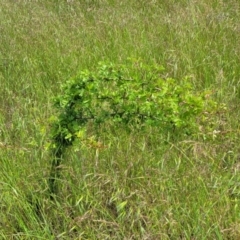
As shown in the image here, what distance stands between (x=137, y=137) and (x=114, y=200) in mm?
499

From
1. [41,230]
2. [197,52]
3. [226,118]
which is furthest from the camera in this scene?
[197,52]

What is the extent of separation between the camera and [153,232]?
189cm

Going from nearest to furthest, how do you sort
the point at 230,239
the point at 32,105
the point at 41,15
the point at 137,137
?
the point at 230,239, the point at 137,137, the point at 32,105, the point at 41,15

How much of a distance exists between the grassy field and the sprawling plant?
0.13 m

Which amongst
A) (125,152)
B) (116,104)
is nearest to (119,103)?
(116,104)

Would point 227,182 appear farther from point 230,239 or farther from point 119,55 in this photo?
point 119,55

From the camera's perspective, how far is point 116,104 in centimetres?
218

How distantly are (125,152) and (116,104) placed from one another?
316 millimetres

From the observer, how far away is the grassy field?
1965 mm

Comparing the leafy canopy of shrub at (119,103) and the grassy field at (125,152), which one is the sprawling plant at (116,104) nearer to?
the leafy canopy of shrub at (119,103)

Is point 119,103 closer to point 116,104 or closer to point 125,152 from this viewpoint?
point 116,104

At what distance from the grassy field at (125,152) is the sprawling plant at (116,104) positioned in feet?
0.42

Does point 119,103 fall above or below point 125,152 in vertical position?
above

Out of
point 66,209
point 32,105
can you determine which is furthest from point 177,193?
point 32,105
